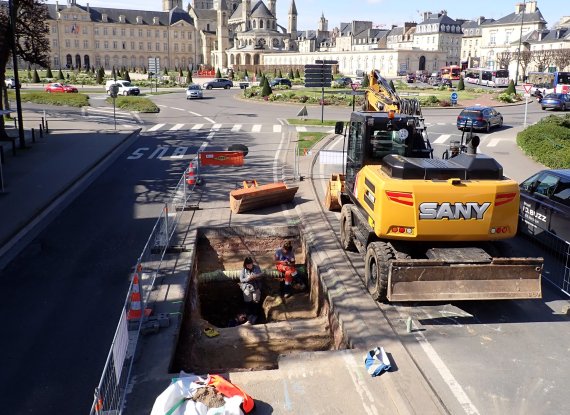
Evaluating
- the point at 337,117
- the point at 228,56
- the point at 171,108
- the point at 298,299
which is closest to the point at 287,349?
the point at 298,299

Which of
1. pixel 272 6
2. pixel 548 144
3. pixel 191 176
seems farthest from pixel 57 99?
pixel 272 6

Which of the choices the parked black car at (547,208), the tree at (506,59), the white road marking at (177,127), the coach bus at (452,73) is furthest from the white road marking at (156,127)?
the tree at (506,59)

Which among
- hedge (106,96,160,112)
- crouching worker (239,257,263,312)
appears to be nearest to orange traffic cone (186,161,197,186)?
crouching worker (239,257,263,312)

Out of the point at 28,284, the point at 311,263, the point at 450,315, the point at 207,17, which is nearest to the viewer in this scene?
the point at 450,315

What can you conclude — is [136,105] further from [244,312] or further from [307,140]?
[244,312]

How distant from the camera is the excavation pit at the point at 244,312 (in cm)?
873

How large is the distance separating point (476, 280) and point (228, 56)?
134 metres

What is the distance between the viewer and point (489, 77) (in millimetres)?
77000

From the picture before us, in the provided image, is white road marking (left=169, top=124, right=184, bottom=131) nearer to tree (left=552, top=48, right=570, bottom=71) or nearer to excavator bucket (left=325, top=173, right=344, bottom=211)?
excavator bucket (left=325, top=173, right=344, bottom=211)

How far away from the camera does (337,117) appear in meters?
38.6

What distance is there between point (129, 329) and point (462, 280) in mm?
5047

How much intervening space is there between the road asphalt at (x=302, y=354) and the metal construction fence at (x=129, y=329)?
6.2 inches

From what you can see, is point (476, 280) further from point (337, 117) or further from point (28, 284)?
point (337, 117)

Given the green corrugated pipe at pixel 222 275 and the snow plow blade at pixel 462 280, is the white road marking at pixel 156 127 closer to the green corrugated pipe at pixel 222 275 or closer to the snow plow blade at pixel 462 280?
the green corrugated pipe at pixel 222 275
